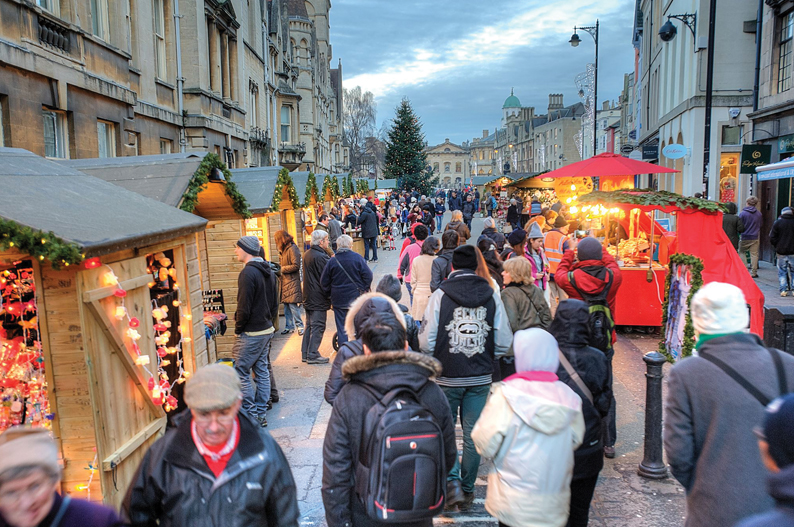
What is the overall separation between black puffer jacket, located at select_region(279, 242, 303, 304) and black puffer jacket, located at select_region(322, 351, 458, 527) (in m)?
6.83

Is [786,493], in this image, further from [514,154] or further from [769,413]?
[514,154]

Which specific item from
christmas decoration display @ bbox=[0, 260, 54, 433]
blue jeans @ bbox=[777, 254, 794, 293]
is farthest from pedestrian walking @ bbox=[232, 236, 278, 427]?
blue jeans @ bbox=[777, 254, 794, 293]

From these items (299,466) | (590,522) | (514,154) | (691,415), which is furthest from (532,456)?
(514,154)

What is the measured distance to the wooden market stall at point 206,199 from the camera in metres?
6.55

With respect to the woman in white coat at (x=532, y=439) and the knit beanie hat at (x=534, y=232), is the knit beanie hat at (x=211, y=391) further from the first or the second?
the knit beanie hat at (x=534, y=232)

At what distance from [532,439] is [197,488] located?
163 cm

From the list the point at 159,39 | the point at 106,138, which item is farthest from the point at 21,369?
the point at 159,39

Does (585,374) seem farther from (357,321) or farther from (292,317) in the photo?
(292,317)

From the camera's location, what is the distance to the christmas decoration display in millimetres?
4320

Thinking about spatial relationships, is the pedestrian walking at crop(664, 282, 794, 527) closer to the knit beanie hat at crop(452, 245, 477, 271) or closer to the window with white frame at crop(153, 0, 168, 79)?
the knit beanie hat at crop(452, 245, 477, 271)

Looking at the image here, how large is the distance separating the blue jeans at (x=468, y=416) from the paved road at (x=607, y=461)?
0.27 metres

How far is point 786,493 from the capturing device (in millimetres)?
1848

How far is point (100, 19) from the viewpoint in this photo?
1206cm

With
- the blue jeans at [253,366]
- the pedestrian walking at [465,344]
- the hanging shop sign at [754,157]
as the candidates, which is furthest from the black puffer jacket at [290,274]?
the hanging shop sign at [754,157]
